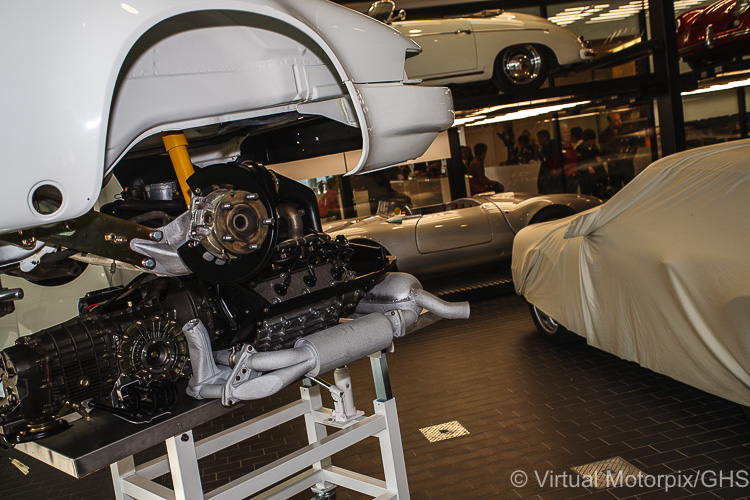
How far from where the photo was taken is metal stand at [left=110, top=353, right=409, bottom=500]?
2326mm

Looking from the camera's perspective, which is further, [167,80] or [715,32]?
[715,32]

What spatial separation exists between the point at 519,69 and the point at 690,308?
4.77 metres

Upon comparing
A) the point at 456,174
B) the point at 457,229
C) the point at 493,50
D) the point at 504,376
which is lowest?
the point at 504,376

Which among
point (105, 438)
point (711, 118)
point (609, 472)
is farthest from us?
point (711, 118)

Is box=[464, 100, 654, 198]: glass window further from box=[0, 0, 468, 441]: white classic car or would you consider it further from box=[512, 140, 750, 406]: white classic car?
box=[0, 0, 468, 441]: white classic car

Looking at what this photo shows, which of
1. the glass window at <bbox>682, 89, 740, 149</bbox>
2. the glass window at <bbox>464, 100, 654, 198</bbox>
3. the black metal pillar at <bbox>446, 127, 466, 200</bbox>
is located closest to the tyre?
the black metal pillar at <bbox>446, 127, 466, 200</bbox>

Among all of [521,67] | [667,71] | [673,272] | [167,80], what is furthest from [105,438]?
[667,71]

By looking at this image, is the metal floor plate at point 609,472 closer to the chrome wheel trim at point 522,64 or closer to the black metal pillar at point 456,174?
the chrome wheel trim at point 522,64

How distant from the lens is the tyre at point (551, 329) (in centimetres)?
504

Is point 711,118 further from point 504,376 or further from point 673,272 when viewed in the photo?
point 673,272

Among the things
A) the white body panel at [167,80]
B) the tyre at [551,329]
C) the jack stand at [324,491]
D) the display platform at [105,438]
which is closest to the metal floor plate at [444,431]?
the jack stand at [324,491]

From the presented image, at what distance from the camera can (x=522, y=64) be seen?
24.0ft

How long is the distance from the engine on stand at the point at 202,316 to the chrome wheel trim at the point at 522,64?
5.20 metres

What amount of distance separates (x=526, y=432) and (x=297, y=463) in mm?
1659
